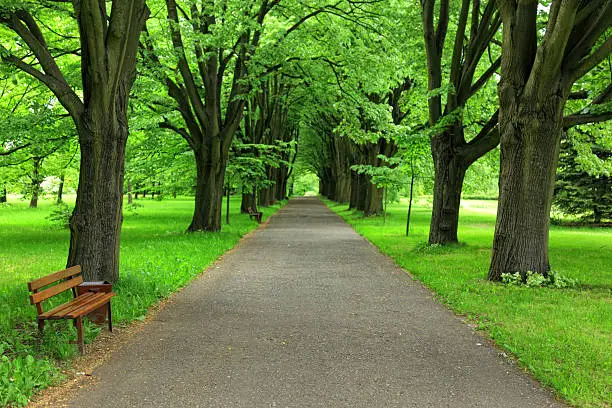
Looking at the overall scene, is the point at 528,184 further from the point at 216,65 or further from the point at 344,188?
the point at 344,188

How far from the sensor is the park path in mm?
4090

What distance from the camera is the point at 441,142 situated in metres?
14.4

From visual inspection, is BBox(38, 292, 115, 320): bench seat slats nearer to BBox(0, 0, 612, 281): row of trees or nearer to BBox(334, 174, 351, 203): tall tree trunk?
BBox(0, 0, 612, 281): row of trees

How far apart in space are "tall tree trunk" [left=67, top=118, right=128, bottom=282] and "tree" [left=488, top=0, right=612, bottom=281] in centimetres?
695

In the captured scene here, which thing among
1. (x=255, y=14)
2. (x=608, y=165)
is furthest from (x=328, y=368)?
(x=608, y=165)

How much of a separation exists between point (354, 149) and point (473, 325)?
28.8 meters

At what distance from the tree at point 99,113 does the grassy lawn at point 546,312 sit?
5474mm

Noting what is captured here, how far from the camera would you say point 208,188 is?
17.7m

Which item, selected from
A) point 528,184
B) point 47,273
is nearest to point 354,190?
point 528,184

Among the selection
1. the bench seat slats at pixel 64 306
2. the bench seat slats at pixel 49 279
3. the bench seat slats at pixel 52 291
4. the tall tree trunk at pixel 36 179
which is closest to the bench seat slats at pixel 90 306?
the bench seat slats at pixel 64 306

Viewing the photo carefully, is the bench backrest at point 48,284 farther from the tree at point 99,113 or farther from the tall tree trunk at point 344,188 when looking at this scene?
the tall tree trunk at point 344,188

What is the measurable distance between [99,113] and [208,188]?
10144 mm

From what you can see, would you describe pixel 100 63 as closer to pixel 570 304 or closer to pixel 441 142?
pixel 570 304

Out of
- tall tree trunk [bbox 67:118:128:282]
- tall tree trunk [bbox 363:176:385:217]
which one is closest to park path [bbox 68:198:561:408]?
tall tree trunk [bbox 67:118:128:282]
